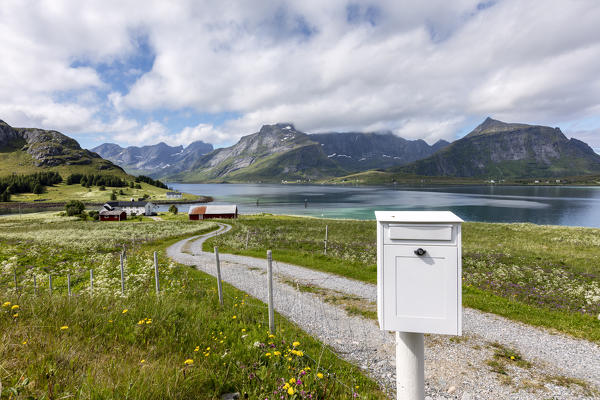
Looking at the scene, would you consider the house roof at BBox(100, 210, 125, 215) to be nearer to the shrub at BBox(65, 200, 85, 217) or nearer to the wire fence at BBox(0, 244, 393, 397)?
the shrub at BBox(65, 200, 85, 217)

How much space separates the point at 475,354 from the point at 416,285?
5533mm

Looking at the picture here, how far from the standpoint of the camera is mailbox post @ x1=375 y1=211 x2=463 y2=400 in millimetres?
3340

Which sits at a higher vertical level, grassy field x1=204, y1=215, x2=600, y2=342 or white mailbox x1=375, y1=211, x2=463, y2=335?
white mailbox x1=375, y1=211, x2=463, y2=335

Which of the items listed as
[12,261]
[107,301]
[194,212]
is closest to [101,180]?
[194,212]

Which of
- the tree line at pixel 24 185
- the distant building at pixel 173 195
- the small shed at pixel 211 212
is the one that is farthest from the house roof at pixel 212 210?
the tree line at pixel 24 185

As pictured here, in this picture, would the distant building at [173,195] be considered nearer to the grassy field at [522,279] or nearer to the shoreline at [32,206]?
the shoreline at [32,206]

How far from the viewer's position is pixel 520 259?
67.4 ft

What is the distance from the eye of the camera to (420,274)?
3.42 meters

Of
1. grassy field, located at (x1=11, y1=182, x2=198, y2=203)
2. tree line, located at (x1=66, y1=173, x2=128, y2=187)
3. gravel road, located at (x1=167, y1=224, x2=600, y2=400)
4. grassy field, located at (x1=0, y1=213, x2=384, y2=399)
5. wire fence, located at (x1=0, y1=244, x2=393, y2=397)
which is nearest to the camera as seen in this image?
grassy field, located at (x1=0, y1=213, x2=384, y2=399)

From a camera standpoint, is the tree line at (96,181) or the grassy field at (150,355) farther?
the tree line at (96,181)

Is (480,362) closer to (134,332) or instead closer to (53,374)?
(134,332)

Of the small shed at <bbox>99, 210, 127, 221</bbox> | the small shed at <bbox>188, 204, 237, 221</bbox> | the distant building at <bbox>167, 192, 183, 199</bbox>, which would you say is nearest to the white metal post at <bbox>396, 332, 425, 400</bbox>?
the small shed at <bbox>188, 204, 237, 221</bbox>

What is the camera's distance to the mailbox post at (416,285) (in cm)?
334

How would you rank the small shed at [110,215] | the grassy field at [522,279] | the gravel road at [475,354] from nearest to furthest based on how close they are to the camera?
the gravel road at [475,354]
the grassy field at [522,279]
the small shed at [110,215]
